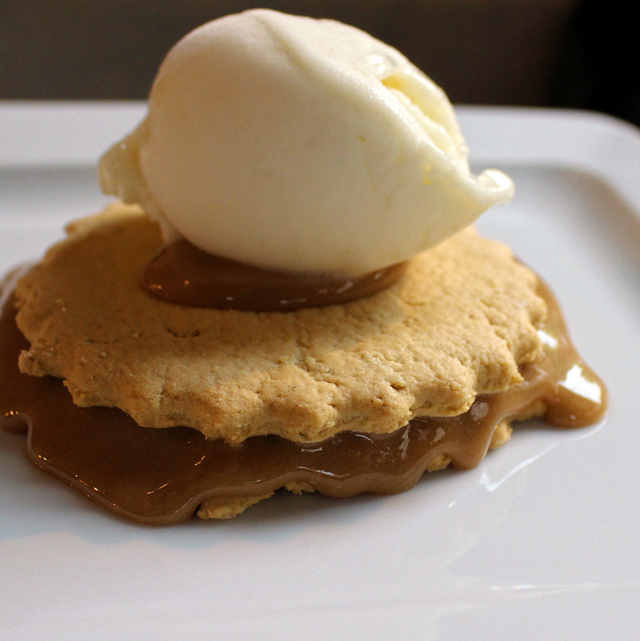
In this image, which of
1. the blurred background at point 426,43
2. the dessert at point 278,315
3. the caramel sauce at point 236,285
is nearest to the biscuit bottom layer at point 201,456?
the dessert at point 278,315

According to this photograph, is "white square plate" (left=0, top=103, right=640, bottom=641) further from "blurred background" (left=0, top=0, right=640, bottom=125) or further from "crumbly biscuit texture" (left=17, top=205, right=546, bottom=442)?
"blurred background" (left=0, top=0, right=640, bottom=125)

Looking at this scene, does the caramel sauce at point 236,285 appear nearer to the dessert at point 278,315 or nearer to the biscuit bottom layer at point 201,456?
the dessert at point 278,315

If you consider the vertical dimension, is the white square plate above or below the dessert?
below

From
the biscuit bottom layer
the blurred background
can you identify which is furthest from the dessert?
the blurred background

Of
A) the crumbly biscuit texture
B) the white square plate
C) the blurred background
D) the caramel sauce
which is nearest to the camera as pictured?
the white square plate

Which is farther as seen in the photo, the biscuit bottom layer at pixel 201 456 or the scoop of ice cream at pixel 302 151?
the scoop of ice cream at pixel 302 151

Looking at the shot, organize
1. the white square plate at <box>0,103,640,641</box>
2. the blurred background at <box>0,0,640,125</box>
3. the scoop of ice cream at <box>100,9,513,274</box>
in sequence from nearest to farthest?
the white square plate at <box>0,103,640,641</box> < the scoop of ice cream at <box>100,9,513,274</box> < the blurred background at <box>0,0,640,125</box>

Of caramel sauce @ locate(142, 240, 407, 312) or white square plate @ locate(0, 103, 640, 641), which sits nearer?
white square plate @ locate(0, 103, 640, 641)

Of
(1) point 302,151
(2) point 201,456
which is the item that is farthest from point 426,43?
(2) point 201,456

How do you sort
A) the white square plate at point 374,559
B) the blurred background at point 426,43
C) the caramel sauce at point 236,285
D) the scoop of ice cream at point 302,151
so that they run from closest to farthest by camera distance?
the white square plate at point 374,559, the scoop of ice cream at point 302,151, the caramel sauce at point 236,285, the blurred background at point 426,43

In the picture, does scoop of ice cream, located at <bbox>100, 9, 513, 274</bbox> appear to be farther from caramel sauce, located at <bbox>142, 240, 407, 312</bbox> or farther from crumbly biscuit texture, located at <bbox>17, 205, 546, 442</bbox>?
crumbly biscuit texture, located at <bbox>17, 205, 546, 442</bbox>
